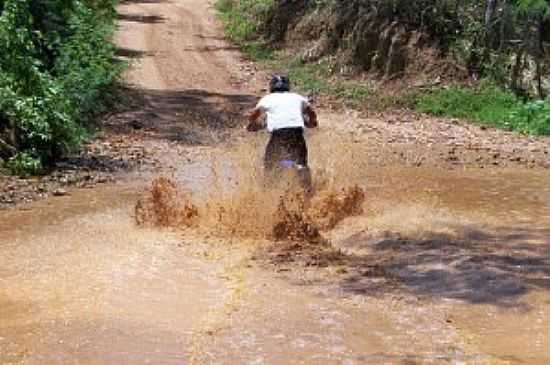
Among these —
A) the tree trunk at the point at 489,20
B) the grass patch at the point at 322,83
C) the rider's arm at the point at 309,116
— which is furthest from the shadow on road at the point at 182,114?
the rider's arm at the point at 309,116

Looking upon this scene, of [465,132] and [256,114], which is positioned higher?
[256,114]

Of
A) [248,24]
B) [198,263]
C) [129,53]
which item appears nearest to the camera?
[198,263]

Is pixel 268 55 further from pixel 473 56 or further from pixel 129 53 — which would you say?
pixel 473 56

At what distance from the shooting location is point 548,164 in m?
12.8

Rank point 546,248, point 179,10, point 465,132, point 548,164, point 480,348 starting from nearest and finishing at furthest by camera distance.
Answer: point 480,348
point 546,248
point 548,164
point 465,132
point 179,10

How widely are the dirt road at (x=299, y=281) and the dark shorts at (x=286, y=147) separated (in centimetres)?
60

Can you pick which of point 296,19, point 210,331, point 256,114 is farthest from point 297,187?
point 296,19

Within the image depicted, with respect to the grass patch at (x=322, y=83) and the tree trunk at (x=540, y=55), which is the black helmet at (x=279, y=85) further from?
the tree trunk at (x=540, y=55)

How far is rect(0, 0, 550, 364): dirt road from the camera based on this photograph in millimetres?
5594

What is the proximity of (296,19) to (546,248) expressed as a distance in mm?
16936

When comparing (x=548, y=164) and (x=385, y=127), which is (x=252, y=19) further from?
(x=548, y=164)

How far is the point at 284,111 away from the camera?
31.3ft

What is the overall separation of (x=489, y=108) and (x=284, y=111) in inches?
333

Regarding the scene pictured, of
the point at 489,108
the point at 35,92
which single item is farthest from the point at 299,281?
the point at 489,108
